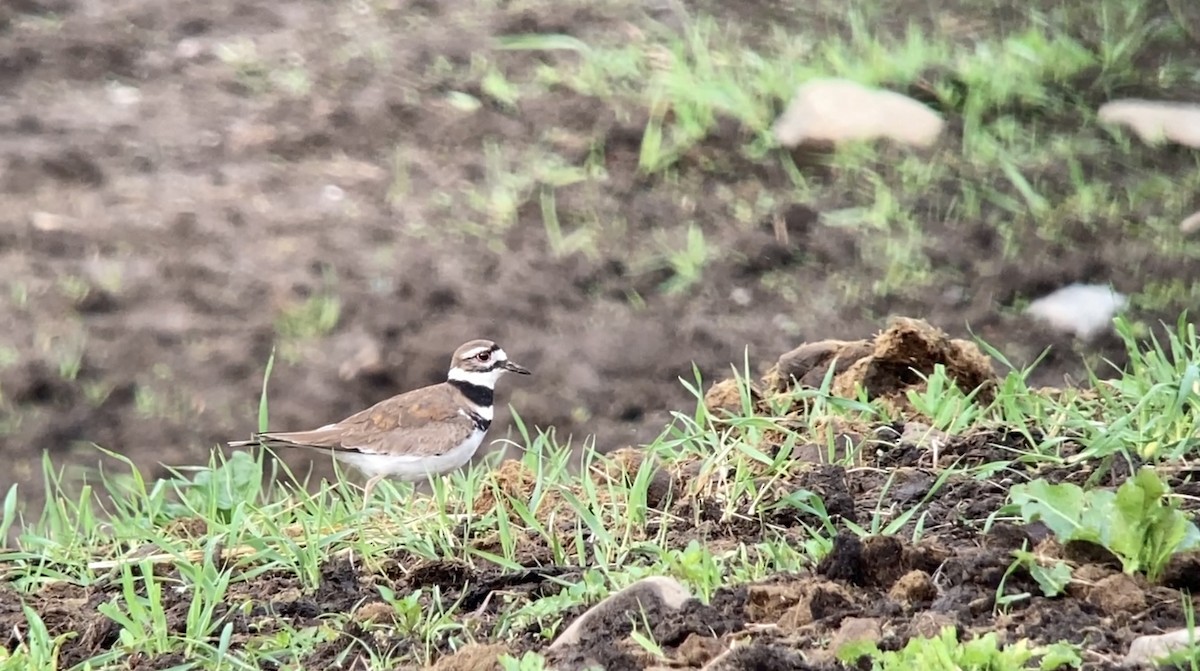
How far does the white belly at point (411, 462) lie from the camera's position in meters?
6.23

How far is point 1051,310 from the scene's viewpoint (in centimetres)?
711

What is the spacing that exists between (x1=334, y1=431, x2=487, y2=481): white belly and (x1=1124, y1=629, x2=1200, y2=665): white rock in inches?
135

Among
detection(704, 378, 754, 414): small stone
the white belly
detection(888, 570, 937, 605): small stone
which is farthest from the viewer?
the white belly

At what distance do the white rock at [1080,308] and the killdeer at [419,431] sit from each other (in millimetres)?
2335

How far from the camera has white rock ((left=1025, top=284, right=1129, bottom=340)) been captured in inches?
275

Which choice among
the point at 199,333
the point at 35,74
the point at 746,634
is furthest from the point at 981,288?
the point at 35,74

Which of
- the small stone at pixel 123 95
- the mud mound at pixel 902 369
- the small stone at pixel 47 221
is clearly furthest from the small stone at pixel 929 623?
the small stone at pixel 123 95

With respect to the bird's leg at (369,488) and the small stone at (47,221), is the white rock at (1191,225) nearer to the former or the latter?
the bird's leg at (369,488)

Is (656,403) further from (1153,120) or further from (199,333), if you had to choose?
(1153,120)

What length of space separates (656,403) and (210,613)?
2.98 metres

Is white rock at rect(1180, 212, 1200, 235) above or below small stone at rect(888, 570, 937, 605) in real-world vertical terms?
below

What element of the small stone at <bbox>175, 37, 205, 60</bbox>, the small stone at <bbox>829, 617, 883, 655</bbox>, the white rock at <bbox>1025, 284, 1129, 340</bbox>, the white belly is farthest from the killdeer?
the small stone at <bbox>175, 37, 205, 60</bbox>

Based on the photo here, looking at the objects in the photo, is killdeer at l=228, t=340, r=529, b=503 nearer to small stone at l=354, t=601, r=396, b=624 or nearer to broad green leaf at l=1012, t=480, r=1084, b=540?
small stone at l=354, t=601, r=396, b=624

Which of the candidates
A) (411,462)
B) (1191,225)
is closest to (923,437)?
(411,462)
